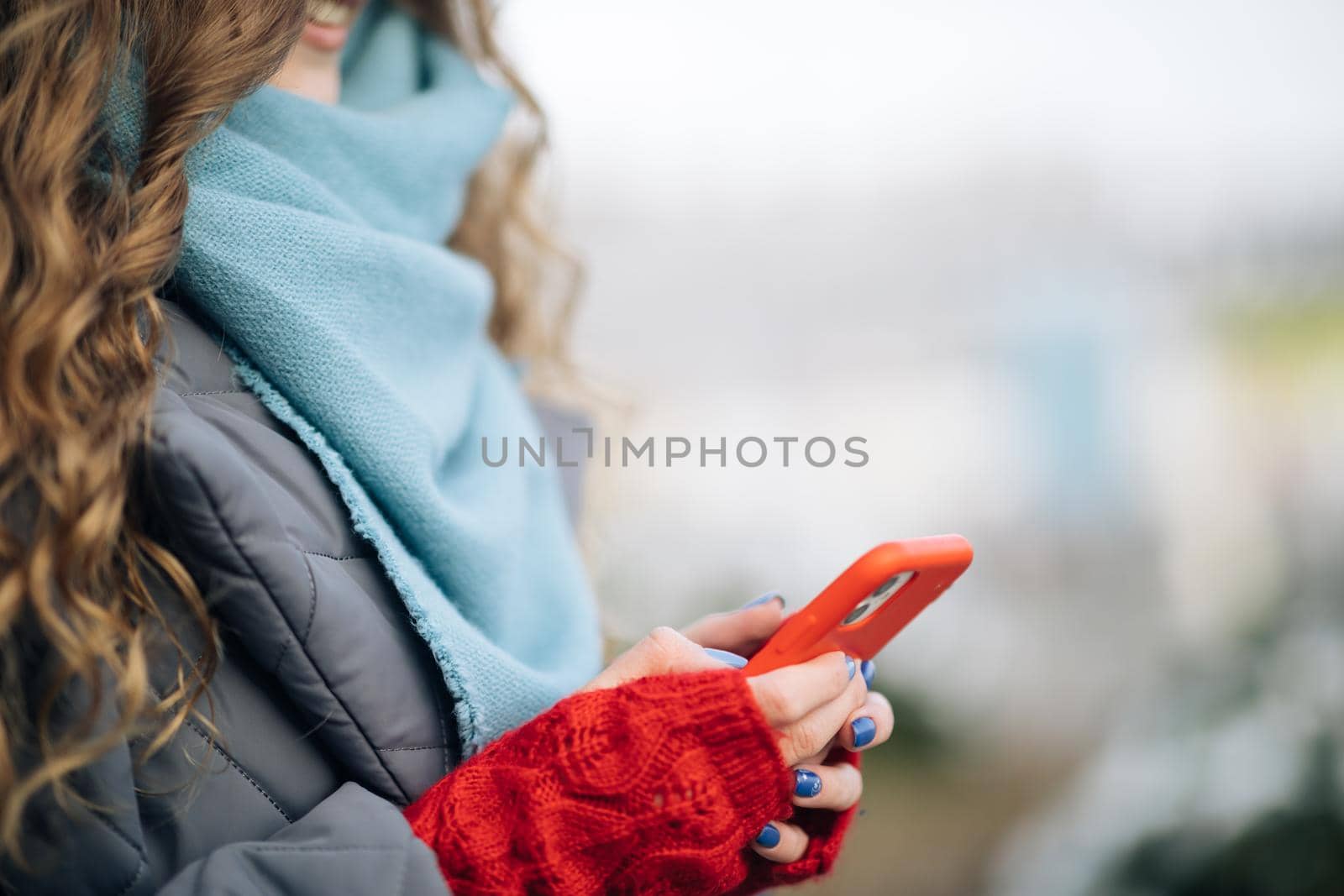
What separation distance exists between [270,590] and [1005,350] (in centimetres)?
123

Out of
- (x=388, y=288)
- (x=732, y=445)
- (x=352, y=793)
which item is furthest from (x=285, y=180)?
(x=732, y=445)

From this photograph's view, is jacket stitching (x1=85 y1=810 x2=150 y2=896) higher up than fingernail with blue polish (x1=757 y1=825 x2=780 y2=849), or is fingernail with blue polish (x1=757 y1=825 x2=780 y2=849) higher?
fingernail with blue polish (x1=757 y1=825 x2=780 y2=849)

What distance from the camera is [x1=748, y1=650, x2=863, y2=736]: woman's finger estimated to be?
1.49 feet

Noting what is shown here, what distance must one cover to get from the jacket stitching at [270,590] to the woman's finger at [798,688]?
20cm

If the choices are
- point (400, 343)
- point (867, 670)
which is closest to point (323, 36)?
point (400, 343)

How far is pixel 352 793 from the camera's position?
1.53 feet

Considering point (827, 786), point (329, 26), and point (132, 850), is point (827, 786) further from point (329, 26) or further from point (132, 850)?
point (329, 26)

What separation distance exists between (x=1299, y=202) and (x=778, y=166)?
750 millimetres

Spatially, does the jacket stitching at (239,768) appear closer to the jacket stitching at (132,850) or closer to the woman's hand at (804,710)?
the jacket stitching at (132,850)

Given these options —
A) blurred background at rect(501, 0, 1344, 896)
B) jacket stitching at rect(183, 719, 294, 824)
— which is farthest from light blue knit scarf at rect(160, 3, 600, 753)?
blurred background at rect(501, 0, 1344, 896)

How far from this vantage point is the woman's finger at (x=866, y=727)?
51 centimetres

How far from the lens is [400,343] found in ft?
2.04

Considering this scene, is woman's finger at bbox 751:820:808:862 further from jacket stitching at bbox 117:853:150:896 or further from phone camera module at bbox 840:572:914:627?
jacket stitching at bbox 117:853:150:896

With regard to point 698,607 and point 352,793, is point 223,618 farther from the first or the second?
point 698,607
